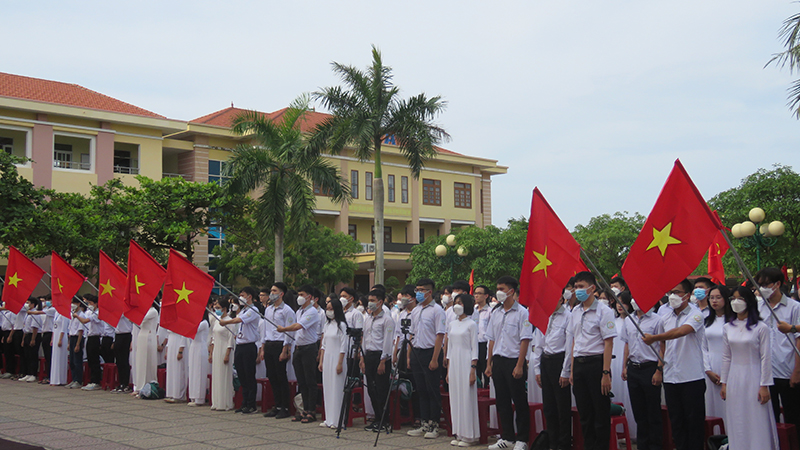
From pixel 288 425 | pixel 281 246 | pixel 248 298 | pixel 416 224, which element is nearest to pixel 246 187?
pixel 281 246

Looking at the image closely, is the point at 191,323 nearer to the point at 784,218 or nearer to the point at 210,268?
the point at 784,218

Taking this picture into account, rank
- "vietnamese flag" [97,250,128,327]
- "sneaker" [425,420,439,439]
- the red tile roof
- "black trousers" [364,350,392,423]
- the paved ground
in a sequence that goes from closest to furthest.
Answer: the paved ground < "sneaker" [425,420,439,439] < "black trousers" [364,350,392,423] < "vietnamese flag" [97,250,128,327] < the red tile roof

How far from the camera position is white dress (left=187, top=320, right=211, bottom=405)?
12812 millimetres

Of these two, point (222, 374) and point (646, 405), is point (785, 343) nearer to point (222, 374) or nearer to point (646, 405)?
point (646, 405)

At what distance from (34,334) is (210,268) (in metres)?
21.8

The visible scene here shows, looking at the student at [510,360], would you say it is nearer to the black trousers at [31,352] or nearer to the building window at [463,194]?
the black trousers at [31,352]

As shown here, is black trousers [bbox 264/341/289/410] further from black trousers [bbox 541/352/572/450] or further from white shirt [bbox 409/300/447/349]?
black trousers [bbox 541/352/572/450]

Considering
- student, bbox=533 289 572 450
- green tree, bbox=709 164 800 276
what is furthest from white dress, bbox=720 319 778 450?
green tree, bbox=709 164 800 276

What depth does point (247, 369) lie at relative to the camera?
11.7m

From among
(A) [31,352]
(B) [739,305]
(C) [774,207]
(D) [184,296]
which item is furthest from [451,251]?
(B) [739,305]

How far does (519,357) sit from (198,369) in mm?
6677

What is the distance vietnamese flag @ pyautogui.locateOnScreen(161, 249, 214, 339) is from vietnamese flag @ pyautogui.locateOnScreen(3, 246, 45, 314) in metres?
5.20

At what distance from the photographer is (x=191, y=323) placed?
458 inches

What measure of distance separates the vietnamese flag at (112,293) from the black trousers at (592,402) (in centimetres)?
883
